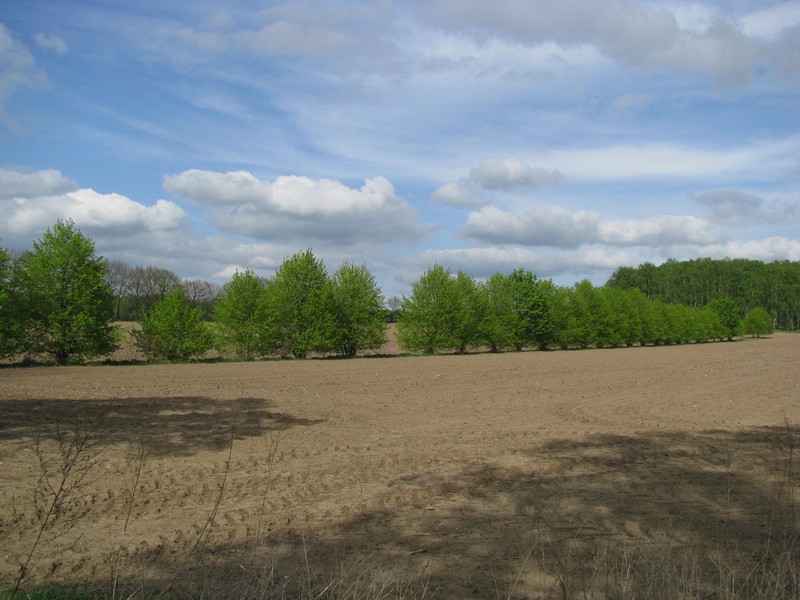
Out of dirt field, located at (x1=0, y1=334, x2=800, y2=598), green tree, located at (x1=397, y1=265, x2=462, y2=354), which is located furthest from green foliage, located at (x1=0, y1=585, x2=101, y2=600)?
green tree, located at (x1=397, y1=265, x2=462, y2=354)

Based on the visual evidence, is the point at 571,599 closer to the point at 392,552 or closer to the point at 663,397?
the point at 392,552

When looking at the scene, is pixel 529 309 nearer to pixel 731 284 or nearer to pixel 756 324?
pixel 756 324

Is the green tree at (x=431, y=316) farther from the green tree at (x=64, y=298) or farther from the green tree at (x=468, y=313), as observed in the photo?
the green tree at (x=64, y=298)

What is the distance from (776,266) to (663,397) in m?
152

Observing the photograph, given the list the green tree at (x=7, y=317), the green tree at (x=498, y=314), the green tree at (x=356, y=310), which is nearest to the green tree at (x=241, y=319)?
the green tree at (x=356, y=310)

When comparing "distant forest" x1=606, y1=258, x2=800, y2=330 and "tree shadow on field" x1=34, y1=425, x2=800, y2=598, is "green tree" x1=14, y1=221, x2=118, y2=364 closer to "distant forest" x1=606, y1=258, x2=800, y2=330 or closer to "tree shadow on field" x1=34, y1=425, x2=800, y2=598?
"tree shadow on field" x1=34, y1=425, x2=800, y2=598

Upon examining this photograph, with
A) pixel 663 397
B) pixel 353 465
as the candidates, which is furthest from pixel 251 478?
pixel 663 397

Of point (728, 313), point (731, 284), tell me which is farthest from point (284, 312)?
point (731, 284)

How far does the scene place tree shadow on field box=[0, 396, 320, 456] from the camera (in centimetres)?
1095

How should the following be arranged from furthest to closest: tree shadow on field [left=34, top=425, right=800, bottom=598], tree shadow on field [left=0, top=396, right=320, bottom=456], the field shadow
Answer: tree shadow on field [left=0, top=396, right=320, bottom=456], the field shadow, tree shadow on field [left=34, top=425, right=800, bottom=598]

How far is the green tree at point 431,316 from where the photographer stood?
48219mm

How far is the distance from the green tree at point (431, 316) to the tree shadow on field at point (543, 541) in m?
38.5

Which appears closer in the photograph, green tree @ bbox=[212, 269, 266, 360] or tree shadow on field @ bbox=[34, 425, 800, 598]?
tree shadow on field @ bbox=[34, 425, 800, 598]

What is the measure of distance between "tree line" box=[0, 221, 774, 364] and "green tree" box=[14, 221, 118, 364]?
54 millimetres
